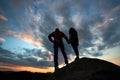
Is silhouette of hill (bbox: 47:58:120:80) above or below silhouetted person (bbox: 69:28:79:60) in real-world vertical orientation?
below

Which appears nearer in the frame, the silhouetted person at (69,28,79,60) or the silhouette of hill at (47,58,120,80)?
the silhouette of hill at (47,58,120,80)

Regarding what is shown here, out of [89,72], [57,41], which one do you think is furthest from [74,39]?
[89,72]

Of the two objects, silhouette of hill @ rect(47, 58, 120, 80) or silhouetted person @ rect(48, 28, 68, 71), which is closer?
silhouette of hill @ rect(47, 58, 120, 80)

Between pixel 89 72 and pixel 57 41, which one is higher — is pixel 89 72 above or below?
below

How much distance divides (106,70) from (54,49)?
16.4 feet

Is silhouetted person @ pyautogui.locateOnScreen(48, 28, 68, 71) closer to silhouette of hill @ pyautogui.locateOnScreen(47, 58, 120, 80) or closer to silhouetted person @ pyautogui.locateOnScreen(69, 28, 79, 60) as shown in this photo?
silhouetted person @ pyautogui.locateOnScreen(69, 28, 79, 60)

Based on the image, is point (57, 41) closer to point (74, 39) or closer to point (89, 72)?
point (74, 39)

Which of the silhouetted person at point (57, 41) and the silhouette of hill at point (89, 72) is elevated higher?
the silhouetted person at point (57, 41)

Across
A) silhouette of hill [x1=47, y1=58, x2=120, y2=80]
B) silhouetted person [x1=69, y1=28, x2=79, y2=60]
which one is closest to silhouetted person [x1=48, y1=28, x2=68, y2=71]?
silhouetted person [x1=69, y1=28, x2=79, y2=60]

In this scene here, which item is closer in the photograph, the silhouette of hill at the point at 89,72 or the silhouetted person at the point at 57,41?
the silhouette of hill at the point at 89,72

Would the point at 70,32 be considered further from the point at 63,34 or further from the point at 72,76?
the point at 72,76

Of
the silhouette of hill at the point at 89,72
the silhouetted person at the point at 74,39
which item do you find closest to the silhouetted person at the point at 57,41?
the silhouetted person at the point at 74,39

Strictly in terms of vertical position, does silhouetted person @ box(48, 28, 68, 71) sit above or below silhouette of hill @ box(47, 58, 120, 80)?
A: above

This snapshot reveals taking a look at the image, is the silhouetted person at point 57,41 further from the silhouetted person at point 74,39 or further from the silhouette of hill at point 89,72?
the silhouette of hill at point 89,72
